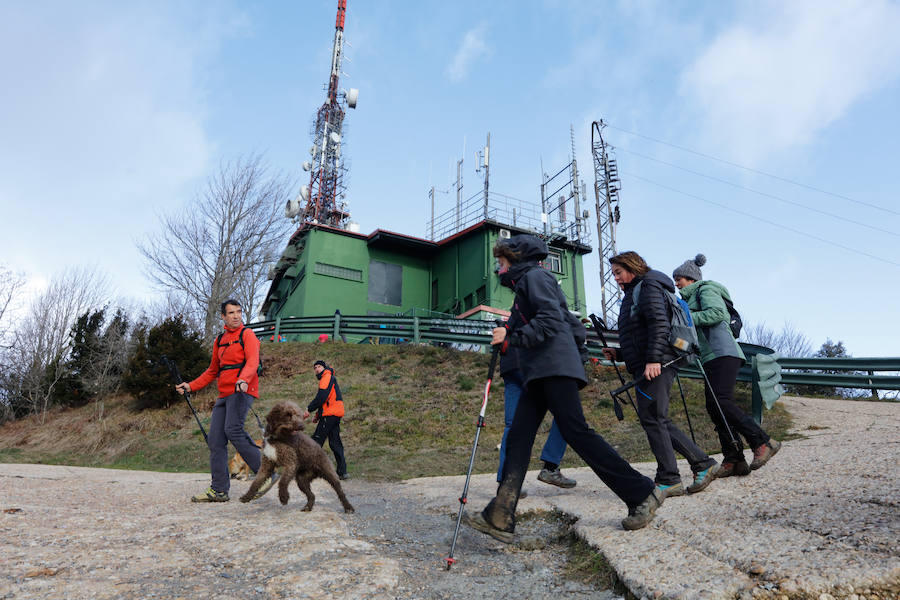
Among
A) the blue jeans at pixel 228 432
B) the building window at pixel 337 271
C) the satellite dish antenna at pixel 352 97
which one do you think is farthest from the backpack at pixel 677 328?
the satellite dish antenna at pixel 352 97

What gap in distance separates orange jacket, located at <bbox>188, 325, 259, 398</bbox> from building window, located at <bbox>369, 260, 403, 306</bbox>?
741 inches

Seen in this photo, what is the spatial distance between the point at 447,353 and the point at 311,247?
9.99 m

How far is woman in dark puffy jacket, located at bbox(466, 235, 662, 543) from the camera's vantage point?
132 inches

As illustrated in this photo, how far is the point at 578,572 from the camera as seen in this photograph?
9.89 ft

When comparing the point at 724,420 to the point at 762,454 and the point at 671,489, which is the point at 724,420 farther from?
the point at 671,489

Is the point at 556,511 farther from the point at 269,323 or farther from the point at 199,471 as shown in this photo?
the point at 269,323

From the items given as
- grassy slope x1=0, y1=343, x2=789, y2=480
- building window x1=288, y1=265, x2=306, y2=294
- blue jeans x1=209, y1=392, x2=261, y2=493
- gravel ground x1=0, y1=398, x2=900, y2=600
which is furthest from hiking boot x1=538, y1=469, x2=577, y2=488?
building window x1=288, y1=265, x2=306, y2=294

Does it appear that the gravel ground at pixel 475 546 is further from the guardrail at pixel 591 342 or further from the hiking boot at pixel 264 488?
the guardrail at pixel 591 342

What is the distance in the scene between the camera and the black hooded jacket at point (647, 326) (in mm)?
4043

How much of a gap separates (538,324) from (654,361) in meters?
1.14

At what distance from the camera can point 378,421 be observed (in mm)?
12125

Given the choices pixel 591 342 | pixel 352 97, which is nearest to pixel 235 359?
pixel 591 342

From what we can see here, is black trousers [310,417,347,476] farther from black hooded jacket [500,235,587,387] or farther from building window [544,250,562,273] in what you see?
building window [544,250,562,273]

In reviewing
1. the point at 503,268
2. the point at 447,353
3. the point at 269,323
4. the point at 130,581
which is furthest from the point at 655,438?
the point at 269,323
